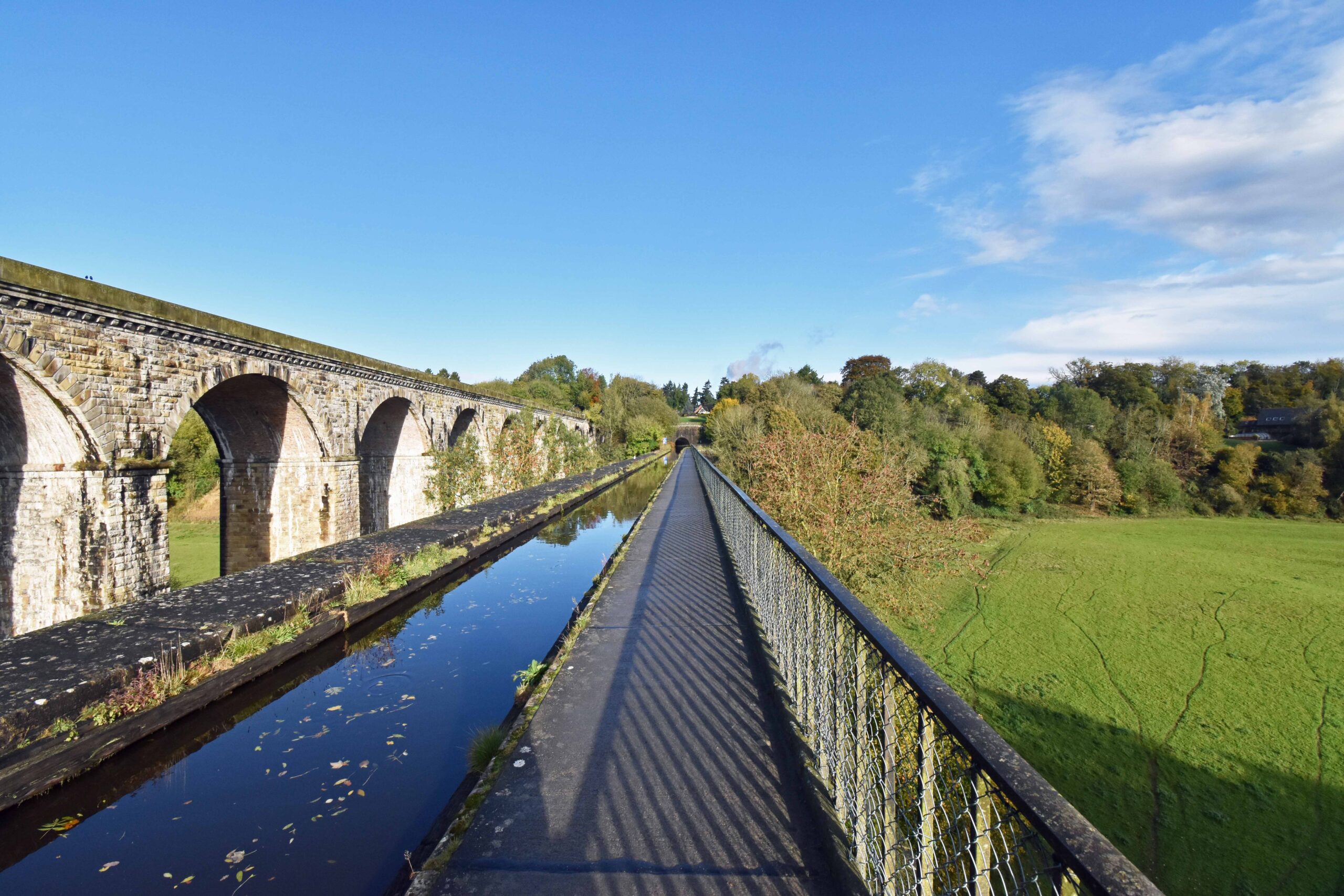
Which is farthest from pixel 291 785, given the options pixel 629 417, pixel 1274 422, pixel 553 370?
pixel 553 370

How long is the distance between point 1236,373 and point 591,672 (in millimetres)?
82498

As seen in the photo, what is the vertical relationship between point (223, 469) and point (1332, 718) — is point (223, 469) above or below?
above

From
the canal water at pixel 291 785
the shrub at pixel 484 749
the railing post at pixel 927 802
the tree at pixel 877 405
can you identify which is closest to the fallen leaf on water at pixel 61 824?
the canal water at pixel 291 785

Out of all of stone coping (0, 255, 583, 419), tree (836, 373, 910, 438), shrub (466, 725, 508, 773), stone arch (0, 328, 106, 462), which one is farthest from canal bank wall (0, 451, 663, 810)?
tree (836, 373, 910, 438)

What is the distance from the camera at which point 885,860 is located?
1804mm

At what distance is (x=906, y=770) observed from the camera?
195 cm

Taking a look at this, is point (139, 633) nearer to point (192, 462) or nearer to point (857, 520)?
point (857, 520)

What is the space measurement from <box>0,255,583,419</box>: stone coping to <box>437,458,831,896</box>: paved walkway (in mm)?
7203

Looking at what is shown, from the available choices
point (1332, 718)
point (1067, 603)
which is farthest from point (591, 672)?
point (1067, 603)

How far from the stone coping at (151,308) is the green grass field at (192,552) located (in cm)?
425

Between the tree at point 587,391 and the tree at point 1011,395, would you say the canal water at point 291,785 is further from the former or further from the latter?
the tree at point 587,391

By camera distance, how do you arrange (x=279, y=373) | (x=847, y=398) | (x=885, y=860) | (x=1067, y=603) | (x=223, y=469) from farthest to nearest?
(x=847, y=398)
(x=1067, y=603)
(x=223, y=469)
(x=279, y=373)
(x=885, y=860)

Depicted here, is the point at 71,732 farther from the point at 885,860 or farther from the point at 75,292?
the point at 75,292

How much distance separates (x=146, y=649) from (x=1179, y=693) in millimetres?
19008
